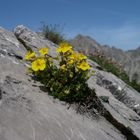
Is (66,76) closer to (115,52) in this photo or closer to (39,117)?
(39,117)

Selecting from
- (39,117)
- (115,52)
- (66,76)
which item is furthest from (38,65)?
(115,52)

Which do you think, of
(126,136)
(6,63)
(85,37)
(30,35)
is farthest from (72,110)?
(85,37)

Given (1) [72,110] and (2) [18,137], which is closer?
(2) [18,137]

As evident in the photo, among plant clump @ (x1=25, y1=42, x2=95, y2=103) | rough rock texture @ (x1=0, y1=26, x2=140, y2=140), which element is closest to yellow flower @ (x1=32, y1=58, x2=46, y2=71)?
plant clump @ (x1=25, y1=42, x2=95, y2=103)

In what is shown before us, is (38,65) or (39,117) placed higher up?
(38,65)

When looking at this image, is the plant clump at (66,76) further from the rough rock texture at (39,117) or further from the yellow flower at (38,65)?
the rough rock texture at (39,117)

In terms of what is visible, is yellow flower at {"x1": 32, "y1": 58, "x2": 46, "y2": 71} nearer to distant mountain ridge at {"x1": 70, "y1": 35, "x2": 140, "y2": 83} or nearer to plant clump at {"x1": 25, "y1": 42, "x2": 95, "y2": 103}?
plant clump at {"x1": 25, "y1": 42, "x2": 95, "y2": 103}

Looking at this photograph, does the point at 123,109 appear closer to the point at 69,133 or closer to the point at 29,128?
the point at 69,133

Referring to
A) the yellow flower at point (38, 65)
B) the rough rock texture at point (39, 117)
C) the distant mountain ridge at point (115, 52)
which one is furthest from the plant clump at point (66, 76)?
the distant mountain ridge at point (115, 52)
